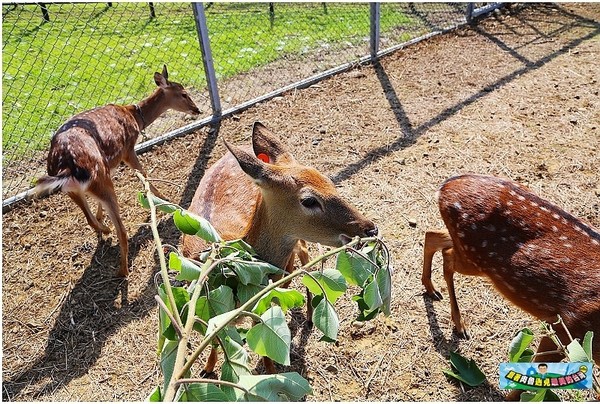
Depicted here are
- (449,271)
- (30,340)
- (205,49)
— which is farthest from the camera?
(205,49)

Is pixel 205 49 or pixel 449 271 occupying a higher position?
pixel 205 49

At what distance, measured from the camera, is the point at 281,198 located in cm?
249

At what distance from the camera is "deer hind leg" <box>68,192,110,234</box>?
3823mm

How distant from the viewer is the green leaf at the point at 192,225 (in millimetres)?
1614

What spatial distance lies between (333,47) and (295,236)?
5227mm

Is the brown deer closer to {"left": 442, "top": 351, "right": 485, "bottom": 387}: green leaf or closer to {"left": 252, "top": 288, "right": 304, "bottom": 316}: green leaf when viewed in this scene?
{"left": 442, "top": 351, "right": 485, "bottom": 387}: green leaf

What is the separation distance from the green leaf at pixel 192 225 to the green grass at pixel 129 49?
170 inches

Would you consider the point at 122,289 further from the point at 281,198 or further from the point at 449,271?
the point at 449,271

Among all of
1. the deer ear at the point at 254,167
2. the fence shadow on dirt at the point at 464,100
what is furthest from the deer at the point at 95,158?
the fence shadow on dirt at the point at 464,100

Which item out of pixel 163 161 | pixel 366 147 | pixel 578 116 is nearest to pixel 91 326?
pixel 163 161

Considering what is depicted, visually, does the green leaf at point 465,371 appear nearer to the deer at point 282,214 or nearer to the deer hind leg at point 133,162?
the deer at point 282,214

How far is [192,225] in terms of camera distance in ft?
5.37

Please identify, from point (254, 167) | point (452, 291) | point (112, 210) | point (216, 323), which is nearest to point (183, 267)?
point (216, 323)

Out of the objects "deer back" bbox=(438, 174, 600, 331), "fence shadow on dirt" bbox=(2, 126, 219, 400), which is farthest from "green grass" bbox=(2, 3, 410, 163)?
"deer back" bbox=(438, 174, 600, 331)
